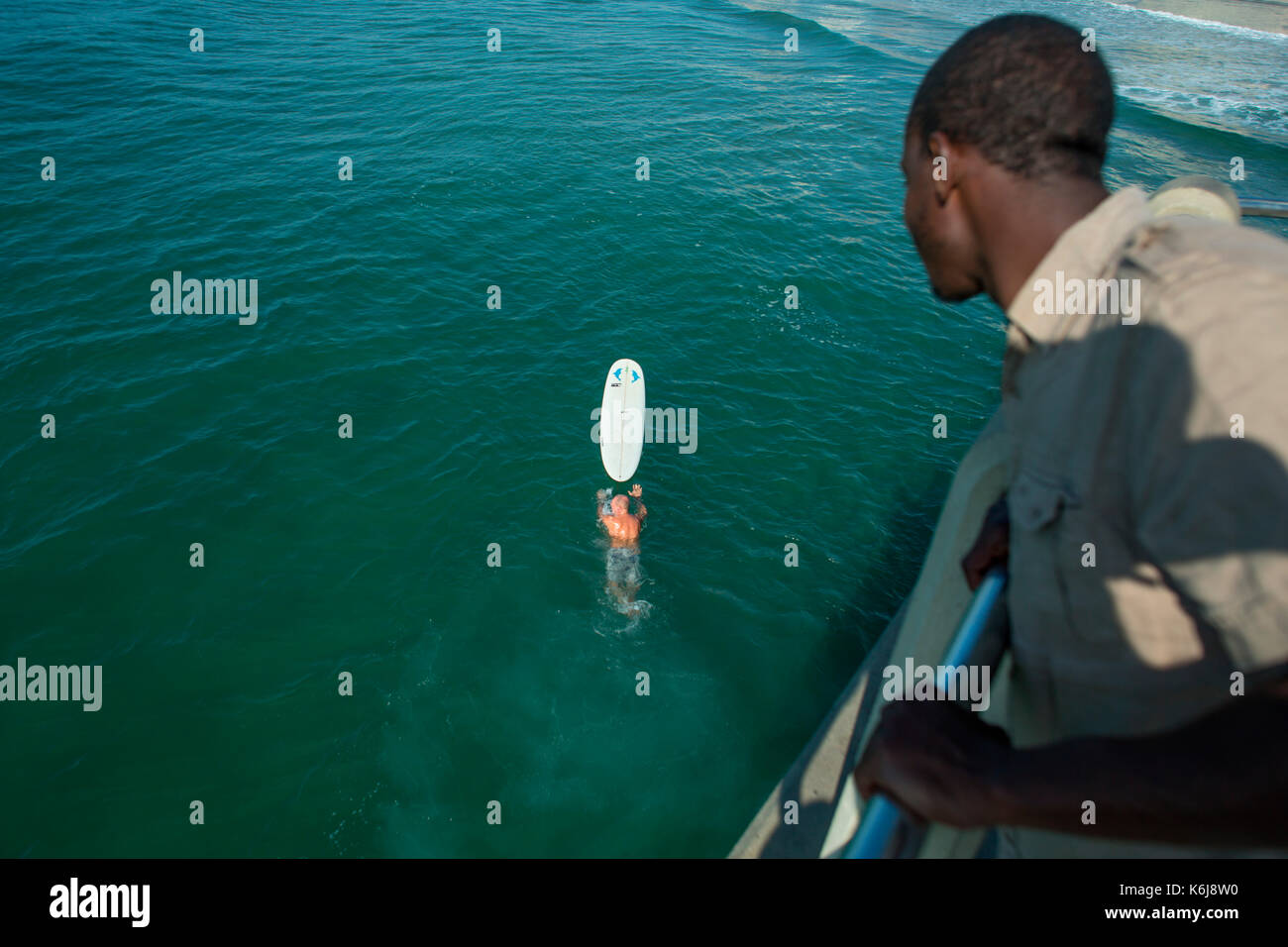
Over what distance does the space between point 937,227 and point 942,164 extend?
0.15 meters

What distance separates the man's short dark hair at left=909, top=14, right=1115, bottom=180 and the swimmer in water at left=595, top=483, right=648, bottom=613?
41.1 ft

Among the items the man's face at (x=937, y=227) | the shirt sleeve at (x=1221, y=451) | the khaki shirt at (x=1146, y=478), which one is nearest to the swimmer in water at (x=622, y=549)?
the man's face at (x=937, y=227)

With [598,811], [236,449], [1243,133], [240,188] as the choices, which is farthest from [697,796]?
[1243,133]

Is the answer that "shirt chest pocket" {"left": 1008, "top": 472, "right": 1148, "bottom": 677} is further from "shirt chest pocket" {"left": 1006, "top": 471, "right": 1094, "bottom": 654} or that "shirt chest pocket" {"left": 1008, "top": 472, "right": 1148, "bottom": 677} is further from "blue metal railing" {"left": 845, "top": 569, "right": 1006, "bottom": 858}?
"blue metal railing" {"left": 845, "top": 569, "right": 1006, "bottom": 858}

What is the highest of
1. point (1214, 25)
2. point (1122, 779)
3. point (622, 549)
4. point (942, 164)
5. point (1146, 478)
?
point (1214, 25)

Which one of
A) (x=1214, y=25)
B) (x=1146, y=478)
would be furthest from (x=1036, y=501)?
(x=1214, y=25)

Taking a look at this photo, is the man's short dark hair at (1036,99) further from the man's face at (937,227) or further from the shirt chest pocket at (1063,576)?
the shirt chest pocket at (1063,576)

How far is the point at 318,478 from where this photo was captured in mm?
15812

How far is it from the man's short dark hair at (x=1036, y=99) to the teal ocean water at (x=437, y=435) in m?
10.2

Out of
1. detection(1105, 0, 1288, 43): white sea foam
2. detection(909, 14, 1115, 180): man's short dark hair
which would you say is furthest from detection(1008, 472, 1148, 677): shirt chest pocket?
detection(1105, 0, 1288, 43): white sea foam

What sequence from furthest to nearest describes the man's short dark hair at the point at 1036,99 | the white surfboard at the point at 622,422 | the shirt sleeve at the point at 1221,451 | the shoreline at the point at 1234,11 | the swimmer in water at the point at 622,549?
the shoreline at the point at 1234,11 < the white surfboard at the point at 622,422 < the swimmer in water at the point at 622,549 < the man's short dark hair at the point at 1036,99 < the shirt sleeve at the point at 1221,451

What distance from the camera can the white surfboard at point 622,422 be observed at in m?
15.6

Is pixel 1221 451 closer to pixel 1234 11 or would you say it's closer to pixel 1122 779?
pixel 1122 779

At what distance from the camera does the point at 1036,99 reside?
66.1 inches
